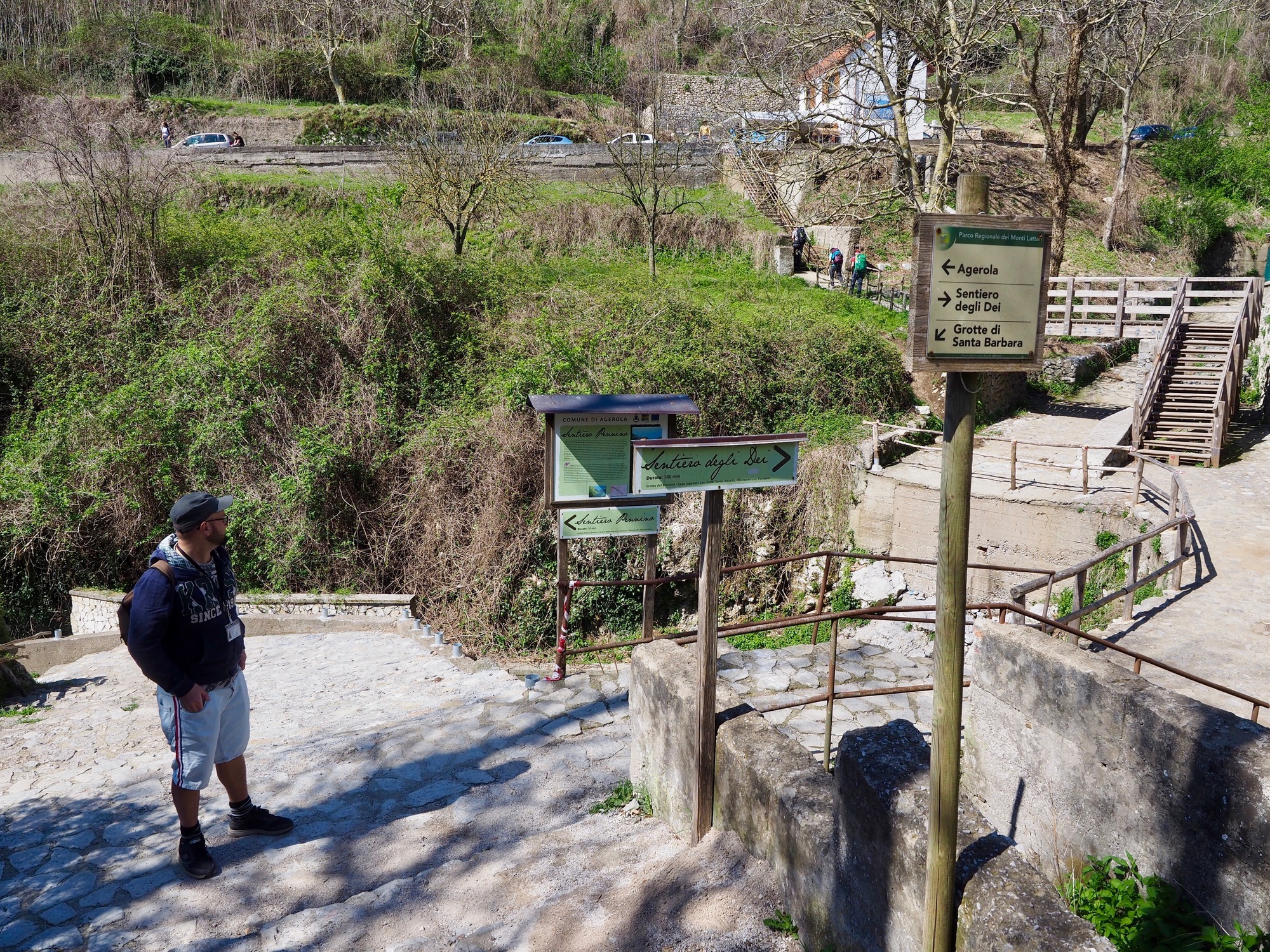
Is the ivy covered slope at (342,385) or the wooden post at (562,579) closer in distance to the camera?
the wooden post at (562,579)

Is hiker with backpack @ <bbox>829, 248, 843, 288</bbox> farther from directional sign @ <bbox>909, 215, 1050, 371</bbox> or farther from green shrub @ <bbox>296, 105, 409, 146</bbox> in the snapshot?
directional sign @ <bbox>909, 215, 1050, 371</bbox>

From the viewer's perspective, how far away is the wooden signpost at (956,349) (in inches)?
108

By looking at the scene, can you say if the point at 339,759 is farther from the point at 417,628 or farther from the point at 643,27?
the point at 643,27

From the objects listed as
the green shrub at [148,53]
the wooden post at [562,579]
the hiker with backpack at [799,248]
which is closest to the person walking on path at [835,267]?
the hiker with backpack at [799,248]

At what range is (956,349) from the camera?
279cm

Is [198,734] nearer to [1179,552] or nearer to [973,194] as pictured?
[973,194]

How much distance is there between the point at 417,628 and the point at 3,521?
625 cm

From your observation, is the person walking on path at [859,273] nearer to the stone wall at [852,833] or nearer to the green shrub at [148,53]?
the stone wall at [852,833]

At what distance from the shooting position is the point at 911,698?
26.5 ft

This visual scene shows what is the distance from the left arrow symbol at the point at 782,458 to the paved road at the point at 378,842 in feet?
6.15

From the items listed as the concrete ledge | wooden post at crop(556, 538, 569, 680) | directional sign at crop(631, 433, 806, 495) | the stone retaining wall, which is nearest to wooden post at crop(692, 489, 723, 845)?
directional sign at crop(631, 433, 806, 495)

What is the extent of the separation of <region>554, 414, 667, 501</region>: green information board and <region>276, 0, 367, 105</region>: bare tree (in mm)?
34930

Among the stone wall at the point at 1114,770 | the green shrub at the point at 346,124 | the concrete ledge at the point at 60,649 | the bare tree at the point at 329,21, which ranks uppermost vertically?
the bare tree at the point at 329,21

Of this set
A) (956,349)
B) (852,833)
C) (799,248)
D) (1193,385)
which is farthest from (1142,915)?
(799,248)
